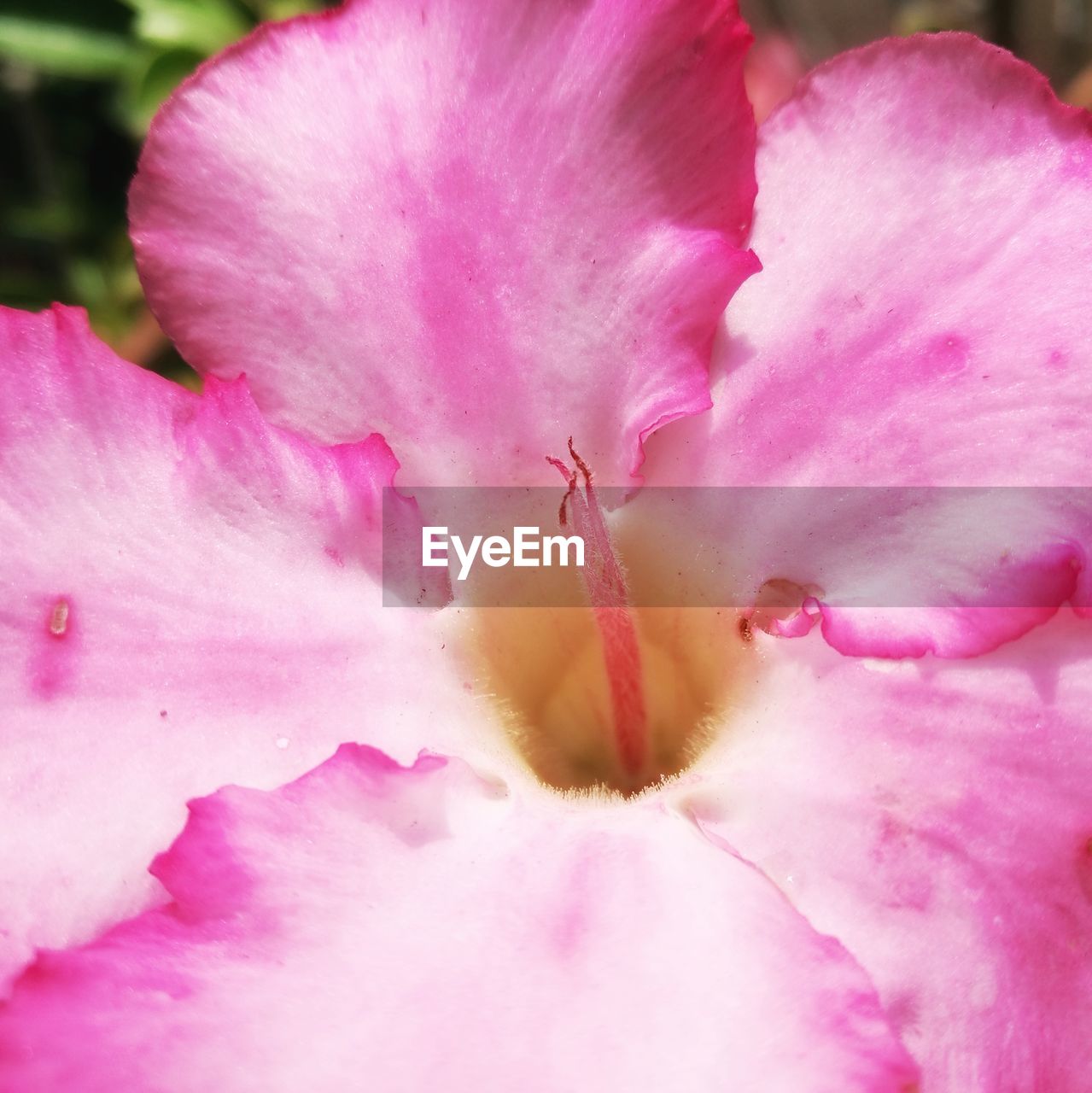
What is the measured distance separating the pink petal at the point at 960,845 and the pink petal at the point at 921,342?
29 millimetres

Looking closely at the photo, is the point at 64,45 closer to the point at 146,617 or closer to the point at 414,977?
the point at 146,617

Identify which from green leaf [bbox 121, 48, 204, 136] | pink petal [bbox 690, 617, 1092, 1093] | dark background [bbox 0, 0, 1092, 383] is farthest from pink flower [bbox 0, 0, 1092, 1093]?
dark background [bbox 0, 0, 1092, 383]

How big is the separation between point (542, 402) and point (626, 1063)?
0.32m

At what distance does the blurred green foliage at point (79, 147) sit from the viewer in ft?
3.93

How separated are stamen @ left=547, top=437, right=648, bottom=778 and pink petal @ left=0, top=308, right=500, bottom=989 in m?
0.10

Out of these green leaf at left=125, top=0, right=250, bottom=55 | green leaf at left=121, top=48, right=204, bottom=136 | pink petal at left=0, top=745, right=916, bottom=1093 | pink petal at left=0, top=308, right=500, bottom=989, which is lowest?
A: pink petal at left=0, top=745, right=916, bottom=1093

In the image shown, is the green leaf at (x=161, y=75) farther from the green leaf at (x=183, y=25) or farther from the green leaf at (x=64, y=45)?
the green leaf at (x=64, y=45)

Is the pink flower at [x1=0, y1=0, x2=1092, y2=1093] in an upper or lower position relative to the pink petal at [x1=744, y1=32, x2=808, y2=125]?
lower

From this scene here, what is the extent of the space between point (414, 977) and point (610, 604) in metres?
0.23

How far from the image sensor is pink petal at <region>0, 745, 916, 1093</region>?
0.50 m

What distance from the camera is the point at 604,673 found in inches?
29.3

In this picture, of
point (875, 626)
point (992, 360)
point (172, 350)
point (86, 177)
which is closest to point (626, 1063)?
point (875, 626)

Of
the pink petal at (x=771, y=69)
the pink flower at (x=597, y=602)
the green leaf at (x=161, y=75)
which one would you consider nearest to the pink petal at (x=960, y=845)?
the pink flower at (x=597, y=602)

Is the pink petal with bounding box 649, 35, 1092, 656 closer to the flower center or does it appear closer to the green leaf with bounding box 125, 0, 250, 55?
the flower center
